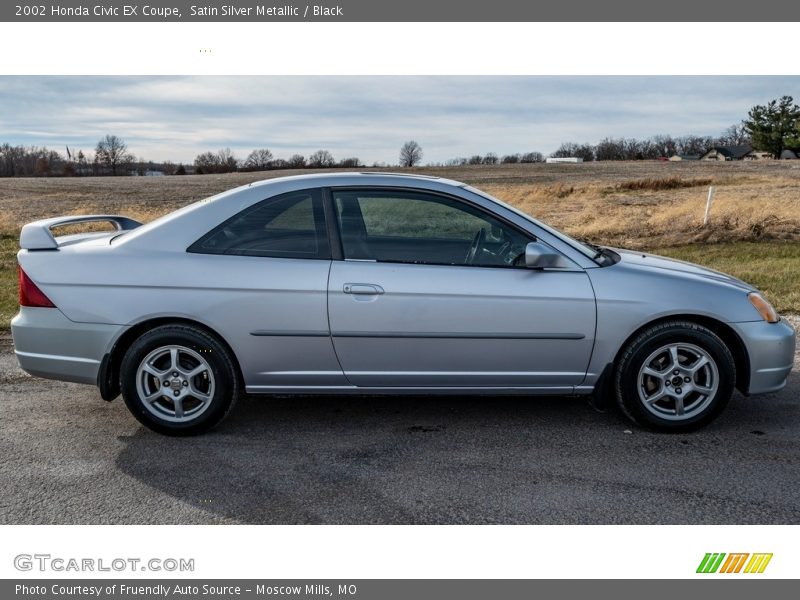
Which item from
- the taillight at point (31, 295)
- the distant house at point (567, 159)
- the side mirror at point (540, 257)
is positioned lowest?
the taillight at point (31, 295)

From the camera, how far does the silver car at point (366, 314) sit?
14.1 feet

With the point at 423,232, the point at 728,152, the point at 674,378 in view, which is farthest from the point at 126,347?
the point at 728,152

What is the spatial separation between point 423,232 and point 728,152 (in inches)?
4730

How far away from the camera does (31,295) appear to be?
4.38m

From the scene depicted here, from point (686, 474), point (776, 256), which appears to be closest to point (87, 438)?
point (686, 474)

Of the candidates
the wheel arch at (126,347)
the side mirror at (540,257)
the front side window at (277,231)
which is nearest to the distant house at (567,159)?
the side mirror at (540,257)

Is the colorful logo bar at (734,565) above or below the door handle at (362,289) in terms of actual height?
below

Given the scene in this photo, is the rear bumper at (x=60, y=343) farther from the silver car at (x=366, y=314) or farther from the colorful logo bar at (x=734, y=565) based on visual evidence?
the colorful logo bar at (x=734, y=565)

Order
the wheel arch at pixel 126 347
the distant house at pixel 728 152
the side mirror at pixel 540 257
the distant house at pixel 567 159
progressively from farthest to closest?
the distant house at pixel 728 152
the distant house at pixel 567 159
the wheel arch at pixel 126 347
the side mirror at pixel 540 257

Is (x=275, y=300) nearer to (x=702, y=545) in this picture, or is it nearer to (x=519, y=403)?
(x=519, y=403)

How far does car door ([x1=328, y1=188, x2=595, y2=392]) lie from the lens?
4.27m

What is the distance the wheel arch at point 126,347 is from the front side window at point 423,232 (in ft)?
3.01

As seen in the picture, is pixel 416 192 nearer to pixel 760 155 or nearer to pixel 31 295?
pixel 31 295

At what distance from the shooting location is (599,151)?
84750 mm
